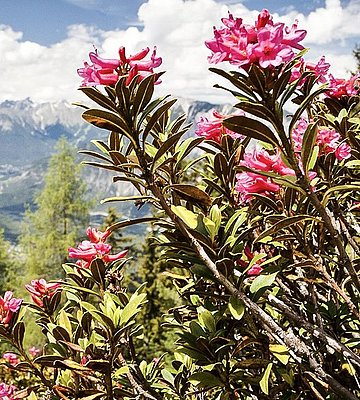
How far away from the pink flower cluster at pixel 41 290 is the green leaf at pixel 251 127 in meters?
1.01

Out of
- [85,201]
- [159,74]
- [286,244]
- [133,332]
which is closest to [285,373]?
[286,244]

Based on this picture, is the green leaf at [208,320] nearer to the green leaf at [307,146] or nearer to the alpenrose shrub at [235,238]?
the alpenrose shrub at [235,238]

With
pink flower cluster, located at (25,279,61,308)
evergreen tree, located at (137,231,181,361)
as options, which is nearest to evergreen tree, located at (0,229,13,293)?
evergreen tree, located at (137,231,181,361)

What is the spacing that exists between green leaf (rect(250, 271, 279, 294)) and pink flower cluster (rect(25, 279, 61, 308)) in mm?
810

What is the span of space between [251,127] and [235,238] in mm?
317

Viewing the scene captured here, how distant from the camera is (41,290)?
1.64 m

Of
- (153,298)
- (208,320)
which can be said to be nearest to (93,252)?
(208,320)

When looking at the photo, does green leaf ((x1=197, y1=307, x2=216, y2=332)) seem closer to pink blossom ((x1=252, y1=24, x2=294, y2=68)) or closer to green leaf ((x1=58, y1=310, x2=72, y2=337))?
green leaf ((x1=58, y1=310, x2=72, y2=337))

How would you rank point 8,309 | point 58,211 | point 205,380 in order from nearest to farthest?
1. point 205,380
2. point 8,309
3. point 58,211

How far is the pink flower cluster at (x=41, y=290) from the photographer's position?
5.37ft

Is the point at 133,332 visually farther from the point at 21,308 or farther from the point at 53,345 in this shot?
the point at 21,308

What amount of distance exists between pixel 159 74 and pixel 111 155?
234mm

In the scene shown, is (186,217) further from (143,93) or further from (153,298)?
(153,298)

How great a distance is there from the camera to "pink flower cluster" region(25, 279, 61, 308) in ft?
5.37
